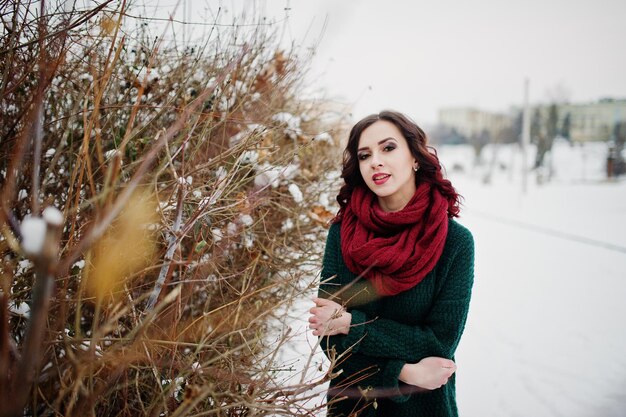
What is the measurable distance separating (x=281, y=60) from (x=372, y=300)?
1979 millimetres

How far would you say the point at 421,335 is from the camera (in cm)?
147

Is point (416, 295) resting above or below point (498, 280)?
above

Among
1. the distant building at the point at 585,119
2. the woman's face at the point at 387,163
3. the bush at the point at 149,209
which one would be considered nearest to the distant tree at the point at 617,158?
the distant building at the point at 585,119

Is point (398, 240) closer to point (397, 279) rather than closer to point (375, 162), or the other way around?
point (397, 279)

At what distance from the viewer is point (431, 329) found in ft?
4.88

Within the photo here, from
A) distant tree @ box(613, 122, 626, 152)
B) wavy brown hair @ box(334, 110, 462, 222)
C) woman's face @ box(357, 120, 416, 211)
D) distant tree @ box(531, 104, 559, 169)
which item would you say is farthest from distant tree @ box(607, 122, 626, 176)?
woman's face @ box(357, 120, 416, 211)

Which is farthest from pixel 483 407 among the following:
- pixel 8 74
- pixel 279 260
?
pixel 8 74

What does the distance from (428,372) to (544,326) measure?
4.14m

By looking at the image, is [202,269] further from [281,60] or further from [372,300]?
[281,60]

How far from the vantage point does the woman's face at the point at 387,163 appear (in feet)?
5.43

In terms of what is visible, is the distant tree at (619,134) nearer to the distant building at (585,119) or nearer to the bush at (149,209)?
the distant building at (585,119)

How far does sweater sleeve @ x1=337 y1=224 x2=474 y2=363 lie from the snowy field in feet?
0.81

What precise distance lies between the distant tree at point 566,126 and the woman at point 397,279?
4553 cm

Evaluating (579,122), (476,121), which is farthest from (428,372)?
(476,121)
